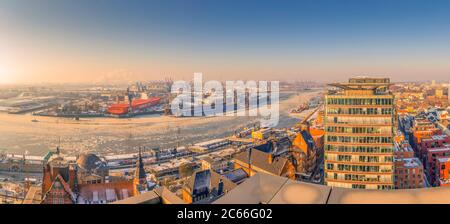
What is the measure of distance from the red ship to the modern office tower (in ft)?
37.9

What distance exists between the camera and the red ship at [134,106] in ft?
48.4

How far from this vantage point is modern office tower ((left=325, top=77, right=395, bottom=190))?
5.01 m

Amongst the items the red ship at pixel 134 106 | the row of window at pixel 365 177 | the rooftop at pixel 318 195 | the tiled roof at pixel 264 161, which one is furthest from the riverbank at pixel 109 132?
the rooftop at pixel 318 195

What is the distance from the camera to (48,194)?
444cm

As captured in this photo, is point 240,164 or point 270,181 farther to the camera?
point 240,164

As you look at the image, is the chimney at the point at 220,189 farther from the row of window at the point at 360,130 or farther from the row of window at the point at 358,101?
the row of window at the point at 358,101

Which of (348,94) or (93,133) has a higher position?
(348,94)

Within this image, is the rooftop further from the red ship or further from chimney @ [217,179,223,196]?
the red ship

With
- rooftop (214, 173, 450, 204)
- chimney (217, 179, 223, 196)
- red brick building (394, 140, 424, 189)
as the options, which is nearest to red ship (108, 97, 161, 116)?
chimney (217, 179, 223, 196)

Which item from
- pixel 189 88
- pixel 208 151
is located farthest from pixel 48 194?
pixel 189 88

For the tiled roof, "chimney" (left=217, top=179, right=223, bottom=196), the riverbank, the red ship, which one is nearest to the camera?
"chimney" (left=217, top=179, right=223, bottom=196)

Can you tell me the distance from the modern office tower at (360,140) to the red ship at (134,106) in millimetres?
11558
